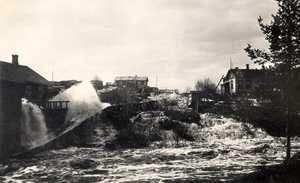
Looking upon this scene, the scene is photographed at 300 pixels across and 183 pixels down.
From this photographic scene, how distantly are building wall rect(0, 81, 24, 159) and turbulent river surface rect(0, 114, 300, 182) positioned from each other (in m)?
3.55

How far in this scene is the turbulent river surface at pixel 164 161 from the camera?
23844 millimetres

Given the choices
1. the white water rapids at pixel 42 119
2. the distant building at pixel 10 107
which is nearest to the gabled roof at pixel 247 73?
the white water rapids at pixel 42 119

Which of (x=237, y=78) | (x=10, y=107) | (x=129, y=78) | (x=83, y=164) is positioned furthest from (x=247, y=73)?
(x=83, y=164)

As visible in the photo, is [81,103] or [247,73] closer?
[81,103]

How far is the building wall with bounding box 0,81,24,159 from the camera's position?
3809 cm

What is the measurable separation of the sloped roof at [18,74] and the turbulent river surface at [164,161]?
870 cm

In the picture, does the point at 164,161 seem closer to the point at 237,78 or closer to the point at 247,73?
the point at 237,78

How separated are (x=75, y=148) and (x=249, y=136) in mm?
17857

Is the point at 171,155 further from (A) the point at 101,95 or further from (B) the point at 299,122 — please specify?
(A) the point at 101,95

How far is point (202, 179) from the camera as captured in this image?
72.2ft

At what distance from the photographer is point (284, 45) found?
2302 cm

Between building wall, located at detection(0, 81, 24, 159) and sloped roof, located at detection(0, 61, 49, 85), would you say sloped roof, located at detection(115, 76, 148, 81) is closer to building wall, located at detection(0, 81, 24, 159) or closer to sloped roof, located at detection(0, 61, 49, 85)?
sloped roof, located at detection(0, 61, 49, 85)

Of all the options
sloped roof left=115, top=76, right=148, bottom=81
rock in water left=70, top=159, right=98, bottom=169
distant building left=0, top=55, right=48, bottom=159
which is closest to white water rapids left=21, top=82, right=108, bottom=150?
distant building left=0, top=55, right=48, bottom=159

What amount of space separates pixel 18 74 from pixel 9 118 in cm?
767
